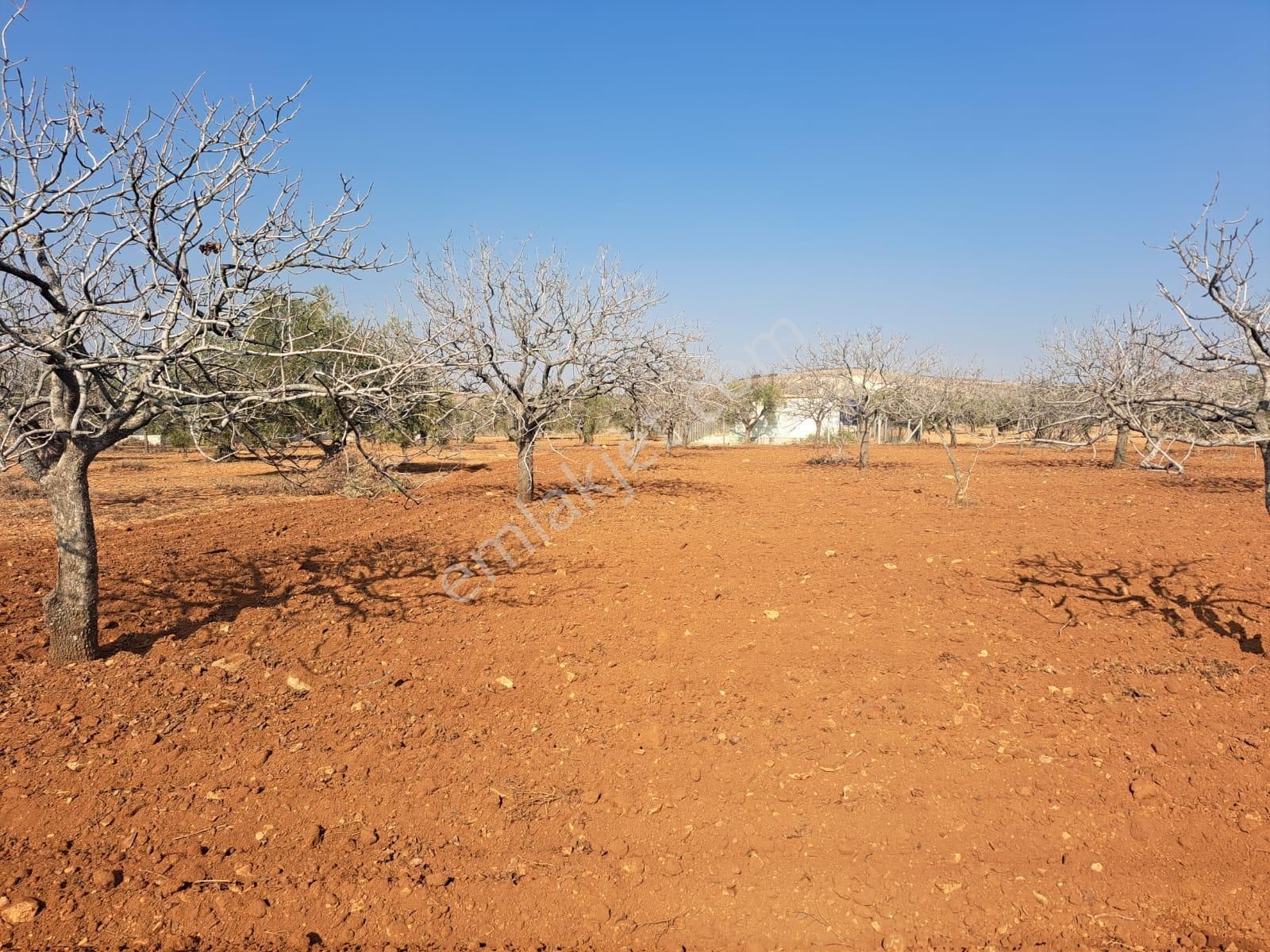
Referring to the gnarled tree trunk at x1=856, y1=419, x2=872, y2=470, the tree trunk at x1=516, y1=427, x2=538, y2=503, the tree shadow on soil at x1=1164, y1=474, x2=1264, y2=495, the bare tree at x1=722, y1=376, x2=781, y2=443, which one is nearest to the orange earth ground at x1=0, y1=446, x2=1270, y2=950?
the tree trunk at x1=516, y1=427, x2=538, y2=503

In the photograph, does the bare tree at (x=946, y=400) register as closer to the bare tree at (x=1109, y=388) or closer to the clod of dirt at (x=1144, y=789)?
the bare tree at (x=1109, y=388)

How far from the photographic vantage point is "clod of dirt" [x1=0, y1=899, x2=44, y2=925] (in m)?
2.46

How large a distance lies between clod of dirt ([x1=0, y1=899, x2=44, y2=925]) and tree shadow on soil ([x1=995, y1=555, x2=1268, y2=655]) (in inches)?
259

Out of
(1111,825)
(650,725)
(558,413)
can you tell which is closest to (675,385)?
(558,413)

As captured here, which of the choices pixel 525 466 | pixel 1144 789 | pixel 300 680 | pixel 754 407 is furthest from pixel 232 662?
pixel 754 407

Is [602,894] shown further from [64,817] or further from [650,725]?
[64,817]

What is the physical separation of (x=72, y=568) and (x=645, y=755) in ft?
12.4

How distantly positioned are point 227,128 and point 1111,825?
6.08 m

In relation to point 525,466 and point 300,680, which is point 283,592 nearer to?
point 300,680

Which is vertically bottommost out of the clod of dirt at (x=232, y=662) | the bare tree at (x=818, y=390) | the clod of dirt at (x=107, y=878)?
the clod of dirt at (x=107, y=878)

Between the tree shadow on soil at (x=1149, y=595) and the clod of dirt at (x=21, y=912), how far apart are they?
6.57 metres

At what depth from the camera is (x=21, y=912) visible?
248 centimetres

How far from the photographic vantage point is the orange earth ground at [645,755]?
105 inches

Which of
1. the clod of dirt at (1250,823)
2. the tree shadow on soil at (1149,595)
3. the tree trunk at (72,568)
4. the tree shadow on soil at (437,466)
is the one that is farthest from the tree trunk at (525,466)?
the clod of dirt at (1250,823)
